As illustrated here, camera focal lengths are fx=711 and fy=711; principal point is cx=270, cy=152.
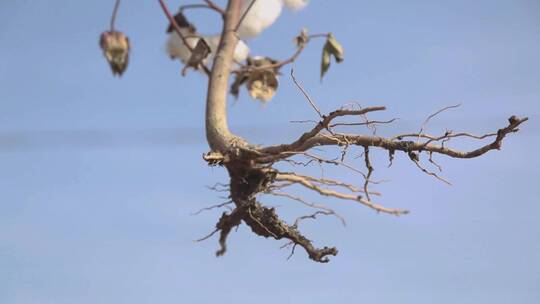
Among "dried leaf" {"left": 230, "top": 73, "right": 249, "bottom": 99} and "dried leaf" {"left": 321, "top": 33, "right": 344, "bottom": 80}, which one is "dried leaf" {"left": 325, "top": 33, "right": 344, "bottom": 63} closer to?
"dried leaf" {"left": 321, "top": 33, "right": 344, "bottom": 80}

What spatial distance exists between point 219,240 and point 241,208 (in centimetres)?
8

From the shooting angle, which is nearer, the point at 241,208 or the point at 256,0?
the point at 241,208

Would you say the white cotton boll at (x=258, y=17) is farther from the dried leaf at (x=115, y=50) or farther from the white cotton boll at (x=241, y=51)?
the dried leaf at (x=115, y=50)

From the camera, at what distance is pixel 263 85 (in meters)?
1.57

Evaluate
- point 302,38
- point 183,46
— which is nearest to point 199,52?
point 183,46

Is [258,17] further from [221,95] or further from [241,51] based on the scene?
[221,95]

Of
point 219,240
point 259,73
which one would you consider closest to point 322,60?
point 259,73

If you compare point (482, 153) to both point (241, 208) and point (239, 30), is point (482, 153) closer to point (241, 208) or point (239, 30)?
point (241, 208)

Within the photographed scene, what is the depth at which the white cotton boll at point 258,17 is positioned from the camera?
1.53 m

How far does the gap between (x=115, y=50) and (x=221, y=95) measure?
22 centimetres

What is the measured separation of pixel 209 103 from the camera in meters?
1.37

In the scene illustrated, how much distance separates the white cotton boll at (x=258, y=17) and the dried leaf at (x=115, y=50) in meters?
0.31

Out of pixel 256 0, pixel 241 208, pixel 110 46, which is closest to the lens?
pixel 110 46

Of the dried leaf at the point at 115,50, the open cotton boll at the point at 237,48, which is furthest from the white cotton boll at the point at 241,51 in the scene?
the dried leaf at the point at 115,50
